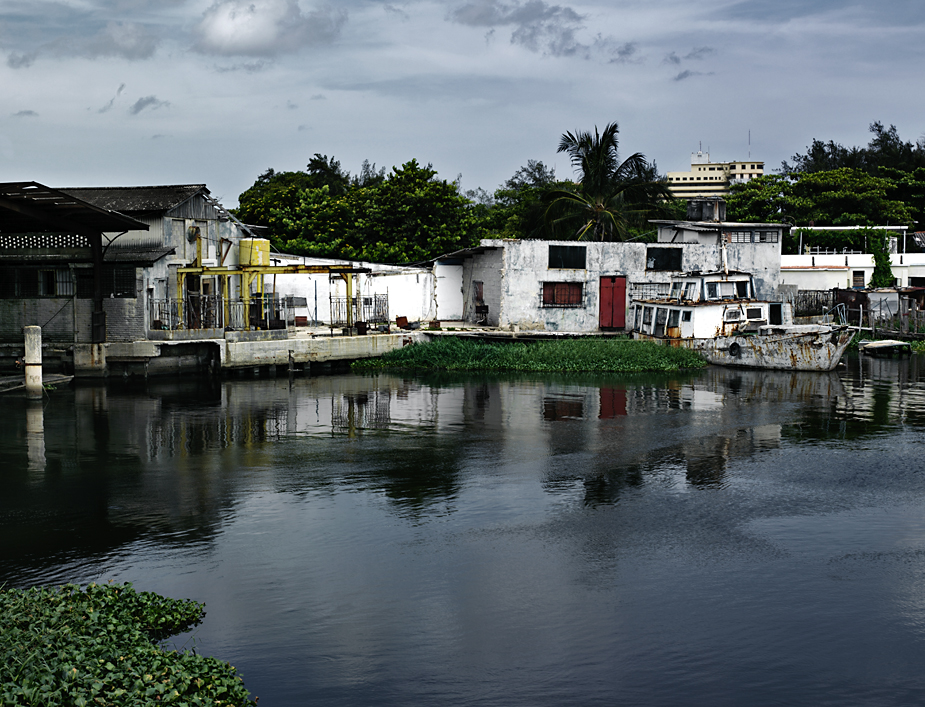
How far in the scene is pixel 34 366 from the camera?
28.9 metres

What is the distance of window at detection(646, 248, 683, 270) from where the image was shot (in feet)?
151

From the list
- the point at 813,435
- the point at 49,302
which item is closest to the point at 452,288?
the point at 49,302

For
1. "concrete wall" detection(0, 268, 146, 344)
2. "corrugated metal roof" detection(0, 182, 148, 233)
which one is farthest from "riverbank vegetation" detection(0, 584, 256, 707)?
"concrete wall" detection(0, 268, 146, 344)

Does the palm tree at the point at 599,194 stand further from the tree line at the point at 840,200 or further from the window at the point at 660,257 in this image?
the tree line at the point at 840,200

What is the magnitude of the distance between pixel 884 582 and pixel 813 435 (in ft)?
36.0

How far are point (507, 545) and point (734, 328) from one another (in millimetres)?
27629

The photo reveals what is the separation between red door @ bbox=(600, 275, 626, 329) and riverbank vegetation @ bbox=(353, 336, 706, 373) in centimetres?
642

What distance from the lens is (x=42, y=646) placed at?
896cm

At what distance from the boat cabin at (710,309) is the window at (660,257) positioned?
3.42 metres

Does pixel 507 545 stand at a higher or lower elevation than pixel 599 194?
lower

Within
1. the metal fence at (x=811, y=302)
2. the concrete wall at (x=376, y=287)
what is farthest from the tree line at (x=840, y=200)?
the concrete wall at (x=376, y=287)

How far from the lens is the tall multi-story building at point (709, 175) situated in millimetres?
175000

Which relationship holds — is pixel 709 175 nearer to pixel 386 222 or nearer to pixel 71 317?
pixel 386 222

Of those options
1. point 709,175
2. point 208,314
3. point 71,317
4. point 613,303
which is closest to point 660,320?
point 613,303
